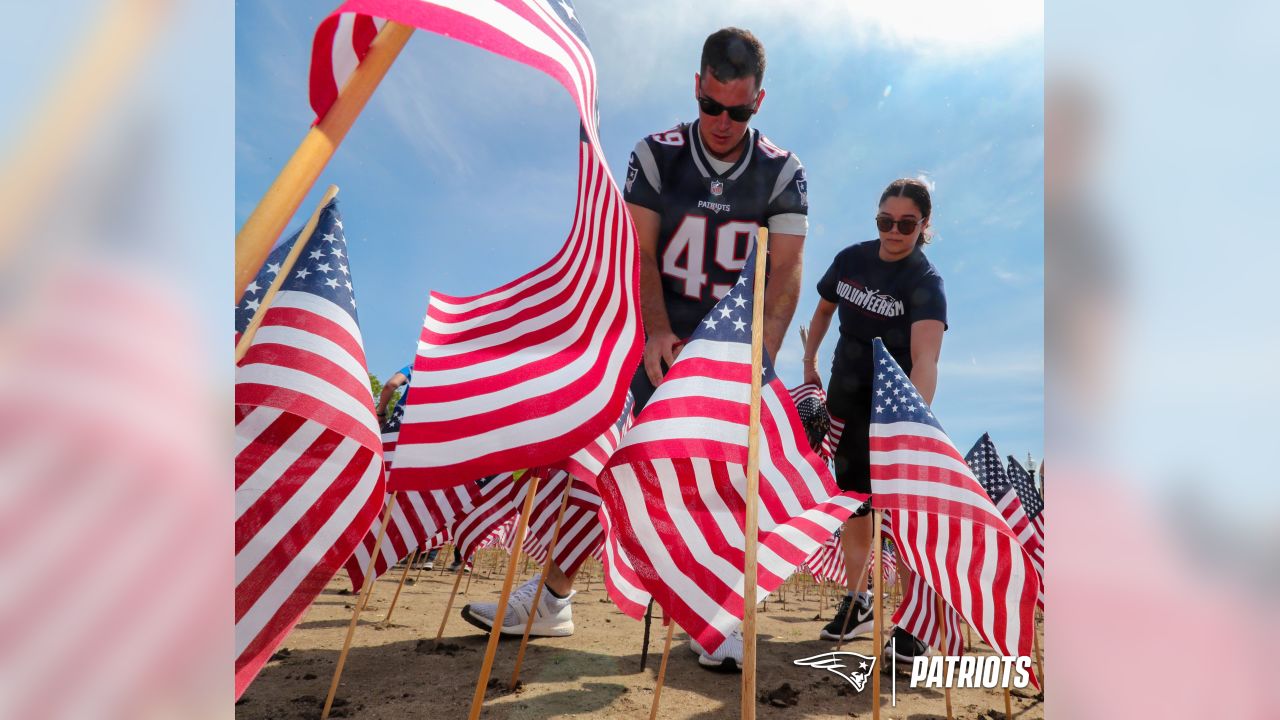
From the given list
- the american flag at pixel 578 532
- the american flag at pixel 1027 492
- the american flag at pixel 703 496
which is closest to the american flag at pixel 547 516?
the american flag at pixel 578 532

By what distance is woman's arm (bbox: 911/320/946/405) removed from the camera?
136 inches

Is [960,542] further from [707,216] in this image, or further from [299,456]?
[299,456]

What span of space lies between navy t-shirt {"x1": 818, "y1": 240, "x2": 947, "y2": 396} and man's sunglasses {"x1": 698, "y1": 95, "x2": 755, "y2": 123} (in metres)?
1.29

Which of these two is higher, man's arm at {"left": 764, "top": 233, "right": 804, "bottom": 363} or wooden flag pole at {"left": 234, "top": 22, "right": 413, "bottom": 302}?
man's arm at {"left": 764, "top": 233, "right": 804, "bottom": 363}

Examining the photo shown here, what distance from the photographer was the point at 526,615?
3.68 m

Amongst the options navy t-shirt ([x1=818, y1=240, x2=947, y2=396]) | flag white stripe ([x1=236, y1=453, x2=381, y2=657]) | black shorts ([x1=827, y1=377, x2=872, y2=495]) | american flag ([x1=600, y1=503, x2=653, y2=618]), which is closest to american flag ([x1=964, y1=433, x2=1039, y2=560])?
black shorts ([x1=827, y1=377, x2=872, y2=495])

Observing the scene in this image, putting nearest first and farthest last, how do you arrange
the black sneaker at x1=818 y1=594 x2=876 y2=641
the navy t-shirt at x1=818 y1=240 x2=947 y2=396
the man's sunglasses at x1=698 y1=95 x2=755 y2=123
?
the man's sunglasses at x1=698 y1=95 x2=755 y2=123 → the navy t-shirt at x1=818 y1=240 x2=947 y2=396 → the black sneaker at x1=818 y1=594 x2=876 y2=641

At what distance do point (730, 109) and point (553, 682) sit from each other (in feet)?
8.85

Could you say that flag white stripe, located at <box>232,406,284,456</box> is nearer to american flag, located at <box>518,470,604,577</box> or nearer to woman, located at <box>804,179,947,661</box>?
american flag, located at <box>518,470,604,577</box>

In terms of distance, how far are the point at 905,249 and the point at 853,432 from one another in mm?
1053

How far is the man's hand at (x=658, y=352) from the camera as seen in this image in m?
2.99
